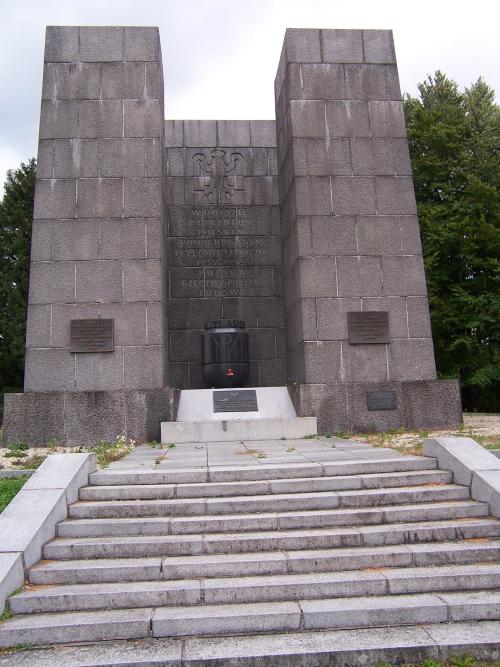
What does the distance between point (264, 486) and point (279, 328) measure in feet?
28.5

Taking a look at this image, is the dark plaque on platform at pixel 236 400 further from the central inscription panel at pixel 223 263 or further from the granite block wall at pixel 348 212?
the central inscription panel at pixel 223 263

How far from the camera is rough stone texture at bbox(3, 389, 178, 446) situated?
1116 centimetres

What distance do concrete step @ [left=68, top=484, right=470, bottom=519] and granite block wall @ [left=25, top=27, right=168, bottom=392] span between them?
571 cm

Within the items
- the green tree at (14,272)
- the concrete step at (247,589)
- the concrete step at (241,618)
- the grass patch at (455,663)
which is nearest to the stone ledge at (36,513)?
the concrete step at (247,589)

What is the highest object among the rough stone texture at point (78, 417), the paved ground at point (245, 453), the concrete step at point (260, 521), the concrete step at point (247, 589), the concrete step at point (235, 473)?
the rough stone texture at point (78, 417)

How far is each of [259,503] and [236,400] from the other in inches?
238

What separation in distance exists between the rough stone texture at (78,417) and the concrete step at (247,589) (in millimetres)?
6120

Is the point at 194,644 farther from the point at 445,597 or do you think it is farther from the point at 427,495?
the point at 427,495

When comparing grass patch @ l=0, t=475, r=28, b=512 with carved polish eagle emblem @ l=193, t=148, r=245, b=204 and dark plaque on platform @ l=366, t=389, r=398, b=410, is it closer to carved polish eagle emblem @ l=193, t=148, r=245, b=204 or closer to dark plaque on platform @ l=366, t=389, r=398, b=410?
dark plaque on platform @ l=366, t=389, r=398, b=410

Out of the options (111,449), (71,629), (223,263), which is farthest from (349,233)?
(71,629)

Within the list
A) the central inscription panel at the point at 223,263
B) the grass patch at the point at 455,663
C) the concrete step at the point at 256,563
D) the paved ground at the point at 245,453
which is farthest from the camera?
the central inscription panel at the point at 223,263

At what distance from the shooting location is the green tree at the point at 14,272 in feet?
82.7

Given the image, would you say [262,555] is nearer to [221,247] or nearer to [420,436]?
[420,436]

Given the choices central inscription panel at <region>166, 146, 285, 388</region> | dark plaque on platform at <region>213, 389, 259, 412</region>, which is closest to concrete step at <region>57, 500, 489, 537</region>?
dark plaque on platform at <region>213, 389, 259, 412</region>
